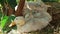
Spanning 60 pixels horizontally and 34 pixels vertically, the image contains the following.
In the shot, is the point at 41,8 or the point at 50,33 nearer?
the point at 50,33

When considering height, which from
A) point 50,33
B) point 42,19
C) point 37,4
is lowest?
point 50,33

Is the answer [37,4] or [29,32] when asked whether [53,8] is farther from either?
[29,32]

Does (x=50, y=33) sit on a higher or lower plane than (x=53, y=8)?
lower

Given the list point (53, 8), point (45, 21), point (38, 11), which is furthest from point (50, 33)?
point (53, 8)

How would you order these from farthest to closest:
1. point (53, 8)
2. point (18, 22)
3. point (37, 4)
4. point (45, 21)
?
1. point (53, 8)
2. point (37, 4)
3. point (45, 21)
4. point (18, 22)

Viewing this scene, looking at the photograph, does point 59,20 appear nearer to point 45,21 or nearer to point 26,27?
point 45,21

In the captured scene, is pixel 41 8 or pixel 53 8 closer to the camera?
pixel 41 8

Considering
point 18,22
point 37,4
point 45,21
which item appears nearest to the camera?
point 18,22

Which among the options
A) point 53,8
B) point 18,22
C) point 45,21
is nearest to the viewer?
point 18,22

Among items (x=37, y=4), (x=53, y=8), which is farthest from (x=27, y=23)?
(x=53, y=8)
